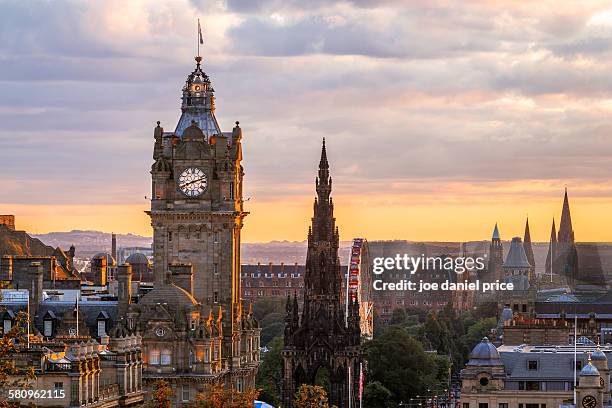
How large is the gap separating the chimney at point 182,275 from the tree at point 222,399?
26496mm

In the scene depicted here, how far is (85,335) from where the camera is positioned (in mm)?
166875

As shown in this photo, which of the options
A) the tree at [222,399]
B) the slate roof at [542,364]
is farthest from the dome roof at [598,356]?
the tree at [222,399]

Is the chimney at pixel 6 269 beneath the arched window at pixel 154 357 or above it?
above

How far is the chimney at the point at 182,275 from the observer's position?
18088 cm

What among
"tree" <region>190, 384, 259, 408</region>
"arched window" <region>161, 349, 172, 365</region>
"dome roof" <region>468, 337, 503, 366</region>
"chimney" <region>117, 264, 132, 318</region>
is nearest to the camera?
"tree" <region>190, 384, 259, 408</region>

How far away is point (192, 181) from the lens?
186 metres

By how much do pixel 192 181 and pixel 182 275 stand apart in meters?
8.51

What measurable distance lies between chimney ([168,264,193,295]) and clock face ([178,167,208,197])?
6.70 meters

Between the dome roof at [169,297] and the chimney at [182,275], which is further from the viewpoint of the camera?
the chimney at [182,275]

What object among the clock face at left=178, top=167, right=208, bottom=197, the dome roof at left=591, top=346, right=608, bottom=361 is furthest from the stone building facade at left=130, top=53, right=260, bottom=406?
the dome roof at left=591, top=346, right=608, bottom=361

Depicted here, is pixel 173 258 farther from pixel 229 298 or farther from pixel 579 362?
pixel 579 362

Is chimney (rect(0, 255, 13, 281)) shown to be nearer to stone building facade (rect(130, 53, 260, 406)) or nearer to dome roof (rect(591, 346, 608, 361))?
stone building facade (rect(130, 53, 260, 406))

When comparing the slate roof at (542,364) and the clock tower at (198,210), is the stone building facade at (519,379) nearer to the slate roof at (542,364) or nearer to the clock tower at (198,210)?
the slate roof at (542,364)

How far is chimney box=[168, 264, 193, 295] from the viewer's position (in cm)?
18088
